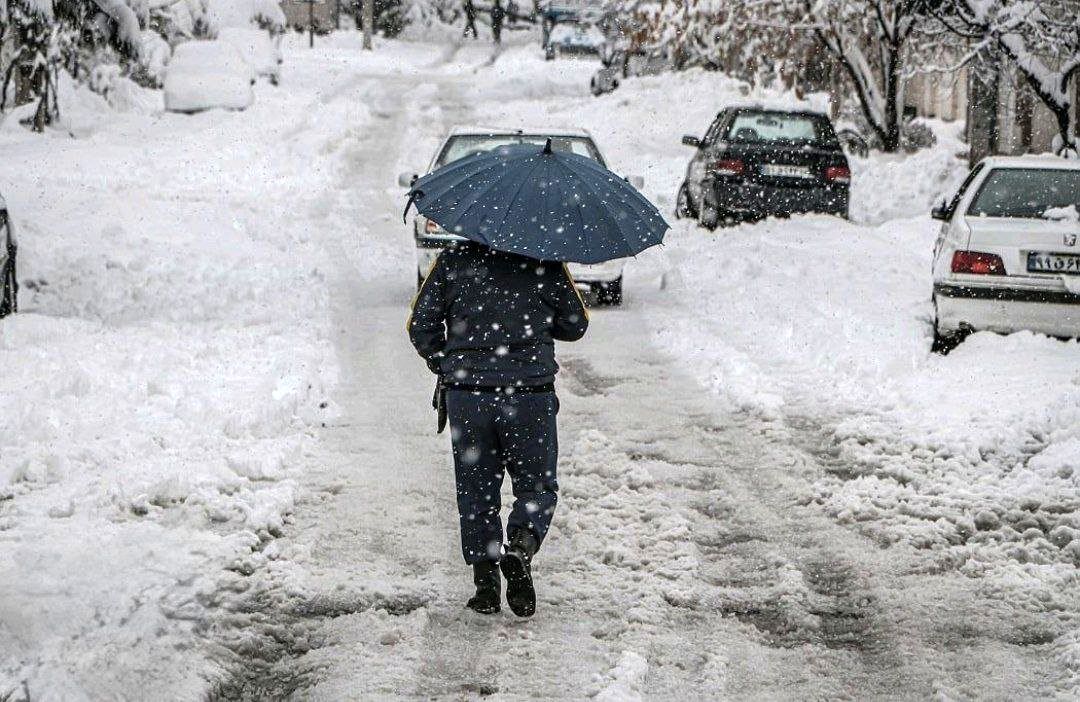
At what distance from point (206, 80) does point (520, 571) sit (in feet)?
98.3

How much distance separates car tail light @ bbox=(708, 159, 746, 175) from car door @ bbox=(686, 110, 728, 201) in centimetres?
49

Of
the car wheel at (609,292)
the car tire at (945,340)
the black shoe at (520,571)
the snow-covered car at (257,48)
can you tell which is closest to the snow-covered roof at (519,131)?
the car wheel at (609,292)

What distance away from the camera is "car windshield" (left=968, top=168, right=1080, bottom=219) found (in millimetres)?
9867

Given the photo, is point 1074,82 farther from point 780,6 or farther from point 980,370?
point 980,370

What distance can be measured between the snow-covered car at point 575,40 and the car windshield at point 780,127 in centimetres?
3052

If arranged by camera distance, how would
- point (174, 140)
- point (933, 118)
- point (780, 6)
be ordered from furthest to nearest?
point (933, 118)
point (174, 140)
point (780, 6)

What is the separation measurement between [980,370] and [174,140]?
21269 mm

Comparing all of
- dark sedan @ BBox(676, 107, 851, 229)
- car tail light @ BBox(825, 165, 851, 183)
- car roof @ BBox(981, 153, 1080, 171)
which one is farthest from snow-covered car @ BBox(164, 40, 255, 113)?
car roof @ BBox(981, 153, 1080, 171)

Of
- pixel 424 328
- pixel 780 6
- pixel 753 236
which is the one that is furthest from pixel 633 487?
pixel 780 6

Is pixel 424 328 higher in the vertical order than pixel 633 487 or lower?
higher

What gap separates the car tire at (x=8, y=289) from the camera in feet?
34.8

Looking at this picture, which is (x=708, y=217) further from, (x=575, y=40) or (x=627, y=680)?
(x=575, y=40)

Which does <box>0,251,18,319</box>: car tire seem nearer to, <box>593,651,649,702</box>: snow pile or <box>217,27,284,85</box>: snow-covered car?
<box>593,651,649,702</box>: snow pile

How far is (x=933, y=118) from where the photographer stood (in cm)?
3309
